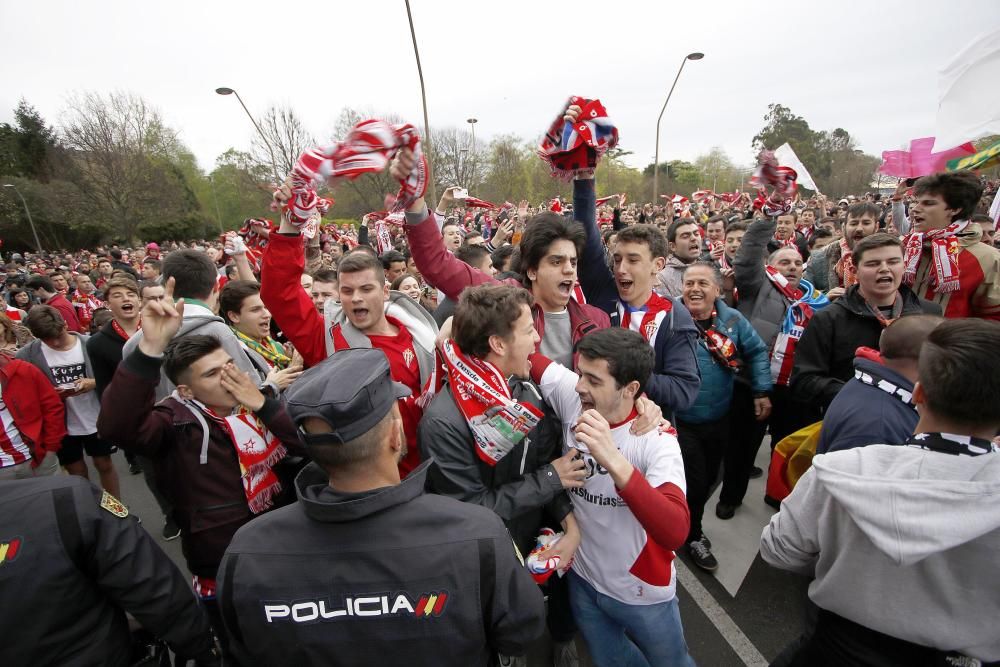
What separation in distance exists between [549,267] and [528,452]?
1064 millimetres

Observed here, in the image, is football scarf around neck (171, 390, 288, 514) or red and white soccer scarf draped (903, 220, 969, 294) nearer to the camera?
football scarf around neck (171, 390, 288, 514)

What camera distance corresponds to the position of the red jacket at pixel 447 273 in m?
2.64

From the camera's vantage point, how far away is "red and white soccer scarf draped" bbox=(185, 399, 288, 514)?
2227 mm

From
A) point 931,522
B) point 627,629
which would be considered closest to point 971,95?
point 931,522

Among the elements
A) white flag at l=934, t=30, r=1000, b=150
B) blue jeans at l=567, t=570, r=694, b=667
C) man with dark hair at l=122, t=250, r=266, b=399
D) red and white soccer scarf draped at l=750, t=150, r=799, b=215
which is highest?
white flag at l=934, t=30, r=1000, b=150

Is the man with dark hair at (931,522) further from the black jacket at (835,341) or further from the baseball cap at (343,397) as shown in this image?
the black jacket at (835,341)

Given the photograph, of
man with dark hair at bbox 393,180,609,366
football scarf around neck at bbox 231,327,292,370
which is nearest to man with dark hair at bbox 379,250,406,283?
football scarf around neck at bbox 231,327,292,370

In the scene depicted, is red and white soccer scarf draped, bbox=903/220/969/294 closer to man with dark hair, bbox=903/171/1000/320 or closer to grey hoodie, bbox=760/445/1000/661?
man with dark hair, bbox=903/171/1000/320

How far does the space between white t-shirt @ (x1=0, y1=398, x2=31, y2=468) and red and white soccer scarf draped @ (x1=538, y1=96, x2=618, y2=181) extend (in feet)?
13.7

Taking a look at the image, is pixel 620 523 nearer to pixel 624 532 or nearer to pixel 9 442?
pixel 624 532

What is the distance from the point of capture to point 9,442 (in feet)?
10.9

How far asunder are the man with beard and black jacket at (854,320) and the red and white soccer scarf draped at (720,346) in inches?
15.3

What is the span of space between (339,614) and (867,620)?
5.24ft

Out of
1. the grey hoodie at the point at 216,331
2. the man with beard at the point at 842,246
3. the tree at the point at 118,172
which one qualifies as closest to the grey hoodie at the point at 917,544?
the grey hoodie at the point at 216,331
